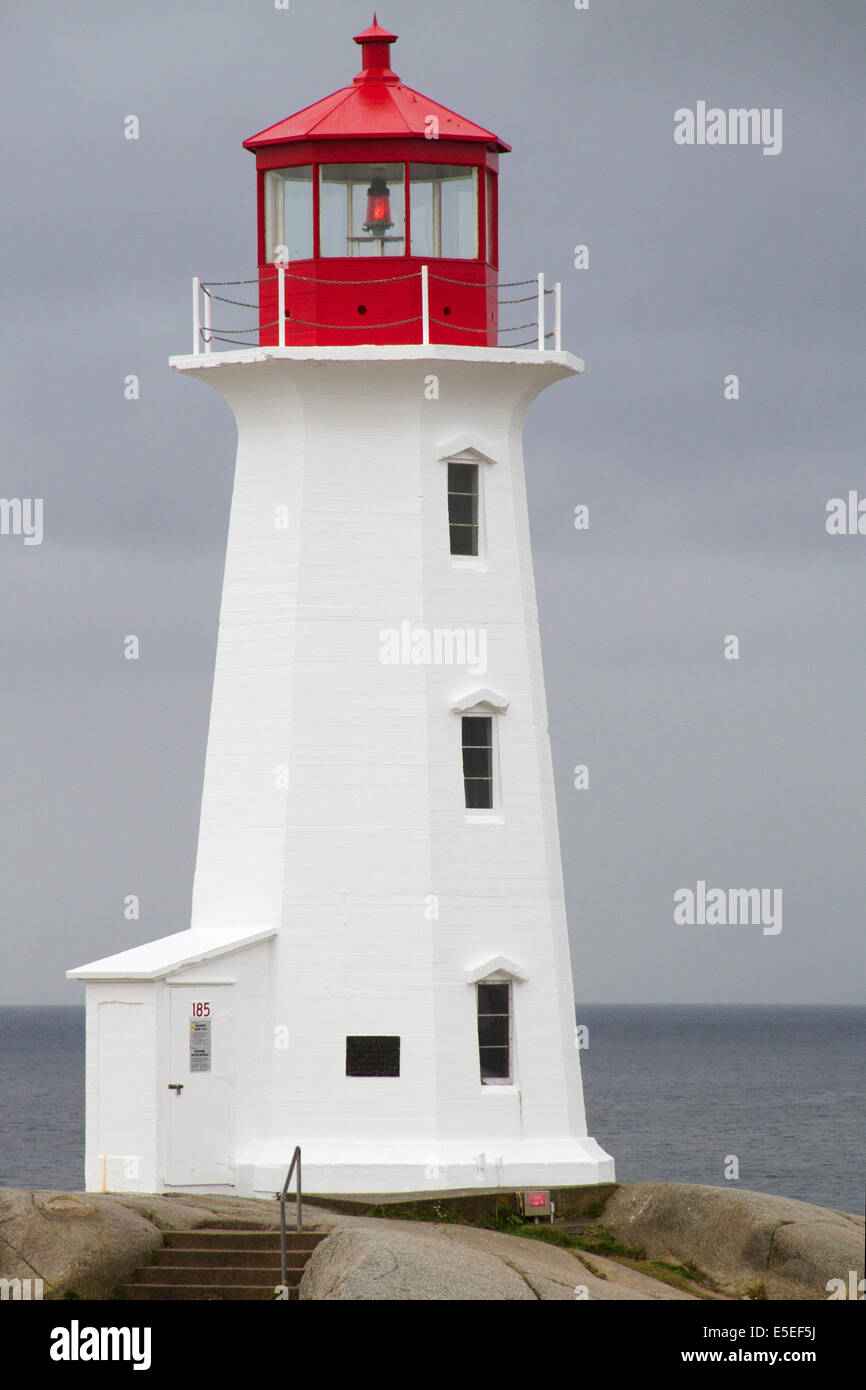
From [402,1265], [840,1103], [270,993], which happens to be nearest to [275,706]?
[270,993]

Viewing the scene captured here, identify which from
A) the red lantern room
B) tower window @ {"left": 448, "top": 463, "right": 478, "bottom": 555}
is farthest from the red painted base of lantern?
tower window @ {"left": 448, "top": 463, "right": 478, "bottom": 555}

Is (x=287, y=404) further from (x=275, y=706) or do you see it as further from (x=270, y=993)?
(x=270, y=993)

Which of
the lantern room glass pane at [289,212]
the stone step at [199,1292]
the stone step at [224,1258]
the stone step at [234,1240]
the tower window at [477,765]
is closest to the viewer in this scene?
the stone step at [199,1292]

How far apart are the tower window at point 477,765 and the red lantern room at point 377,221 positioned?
4.32 metres

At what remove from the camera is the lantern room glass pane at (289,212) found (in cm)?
2803

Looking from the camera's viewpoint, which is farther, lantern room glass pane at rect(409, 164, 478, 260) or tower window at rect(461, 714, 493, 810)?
tower window at rect(461, 714, 493, 810)

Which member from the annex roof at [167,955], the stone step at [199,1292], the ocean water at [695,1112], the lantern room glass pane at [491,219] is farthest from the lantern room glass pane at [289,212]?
the ocean water at [695,1112]

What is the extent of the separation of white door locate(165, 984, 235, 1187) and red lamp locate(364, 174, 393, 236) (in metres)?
8.57

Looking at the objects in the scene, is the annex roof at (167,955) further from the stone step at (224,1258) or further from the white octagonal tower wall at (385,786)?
the stone step at (224,1258)

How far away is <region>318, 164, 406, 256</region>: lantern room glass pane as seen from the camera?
27922 millimetres

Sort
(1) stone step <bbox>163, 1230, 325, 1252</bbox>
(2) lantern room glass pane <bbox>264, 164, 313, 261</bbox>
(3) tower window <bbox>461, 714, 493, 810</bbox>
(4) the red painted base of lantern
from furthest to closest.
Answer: (3) tower window <bbox>461, 714, 493, 810</bbox>, (2) lantern room glass pane <bbox>264, 164, 313, 261</bbox>, (4) the red painted base of lantern, (1) stone step <bbox>163, 1230, 325, 1252</bbox>

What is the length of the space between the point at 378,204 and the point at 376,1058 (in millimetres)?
9413

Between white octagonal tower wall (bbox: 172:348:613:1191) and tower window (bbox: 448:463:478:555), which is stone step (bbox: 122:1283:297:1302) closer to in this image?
Answer: white octagonal tower wall (bbox: 172:348:613:1191)
